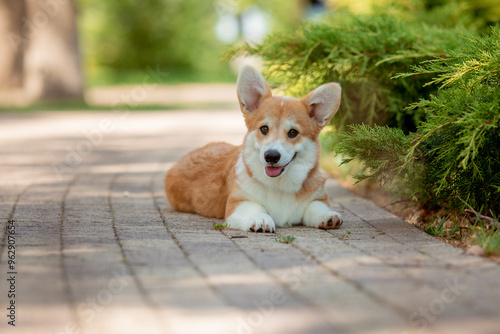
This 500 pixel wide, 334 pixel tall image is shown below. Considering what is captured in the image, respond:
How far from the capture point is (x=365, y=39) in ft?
19.3

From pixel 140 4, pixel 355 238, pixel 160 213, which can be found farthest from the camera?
pixel 140 4

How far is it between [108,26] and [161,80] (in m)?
4.49

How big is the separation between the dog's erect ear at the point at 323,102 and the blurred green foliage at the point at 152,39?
3236cm

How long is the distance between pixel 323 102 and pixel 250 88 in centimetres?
62

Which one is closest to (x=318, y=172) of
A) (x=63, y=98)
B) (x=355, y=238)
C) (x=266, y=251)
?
(x=355, y=238)

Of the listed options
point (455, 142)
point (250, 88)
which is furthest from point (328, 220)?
point (250, 88)

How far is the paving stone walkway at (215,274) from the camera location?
2.83 metres

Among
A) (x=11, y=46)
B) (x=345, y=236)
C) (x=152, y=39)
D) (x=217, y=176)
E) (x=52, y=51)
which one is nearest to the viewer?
(x=345, y=236)

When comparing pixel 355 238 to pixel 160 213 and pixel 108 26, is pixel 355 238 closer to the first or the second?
pixel 160 213

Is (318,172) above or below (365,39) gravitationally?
below

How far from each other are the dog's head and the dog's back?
44 centimetres

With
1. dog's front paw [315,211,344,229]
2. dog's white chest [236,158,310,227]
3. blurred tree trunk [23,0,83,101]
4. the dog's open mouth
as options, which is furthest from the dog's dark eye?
blurred tree trunk [23,0,83,101]

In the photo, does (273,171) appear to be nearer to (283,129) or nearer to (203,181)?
(283,129)

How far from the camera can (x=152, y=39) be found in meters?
37.9
